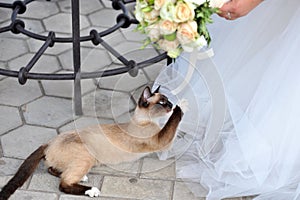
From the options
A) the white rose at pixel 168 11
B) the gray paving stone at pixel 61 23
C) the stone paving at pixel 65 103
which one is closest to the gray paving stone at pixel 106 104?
the stone paving at pixel 65 103

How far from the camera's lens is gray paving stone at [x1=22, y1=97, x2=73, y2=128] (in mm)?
2527

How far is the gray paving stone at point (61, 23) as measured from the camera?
3174mm

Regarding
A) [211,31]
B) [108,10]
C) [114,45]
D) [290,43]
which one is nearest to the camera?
[290,43]

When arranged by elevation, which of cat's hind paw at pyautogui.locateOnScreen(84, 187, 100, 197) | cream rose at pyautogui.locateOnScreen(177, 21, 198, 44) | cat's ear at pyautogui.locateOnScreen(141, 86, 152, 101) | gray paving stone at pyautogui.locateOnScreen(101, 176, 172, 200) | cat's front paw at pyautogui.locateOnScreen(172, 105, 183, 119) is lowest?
gray paving stone at pyautogui.locateOnScreen(101, 176, 172, 200)

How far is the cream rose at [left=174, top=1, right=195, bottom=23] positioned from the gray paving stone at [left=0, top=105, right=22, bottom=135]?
1120 millimetres

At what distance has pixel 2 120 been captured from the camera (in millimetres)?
2516

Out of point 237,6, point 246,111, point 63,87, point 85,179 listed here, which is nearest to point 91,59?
point 63,87

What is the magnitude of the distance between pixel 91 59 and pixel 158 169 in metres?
0.82

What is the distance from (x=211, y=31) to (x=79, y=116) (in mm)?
668

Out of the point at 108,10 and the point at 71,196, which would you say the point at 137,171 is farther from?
the point at 108,10

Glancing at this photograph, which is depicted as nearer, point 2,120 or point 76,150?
point 76,150

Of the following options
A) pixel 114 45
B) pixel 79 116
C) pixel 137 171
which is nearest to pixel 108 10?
pixel 114 45

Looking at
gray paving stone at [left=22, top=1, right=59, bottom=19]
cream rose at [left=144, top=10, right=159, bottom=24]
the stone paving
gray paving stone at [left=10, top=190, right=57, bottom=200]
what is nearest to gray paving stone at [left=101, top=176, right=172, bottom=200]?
the stone paving

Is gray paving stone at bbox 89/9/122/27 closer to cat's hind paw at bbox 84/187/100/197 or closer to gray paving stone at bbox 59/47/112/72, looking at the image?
gray paving stone at bbox 59/47/112/72
